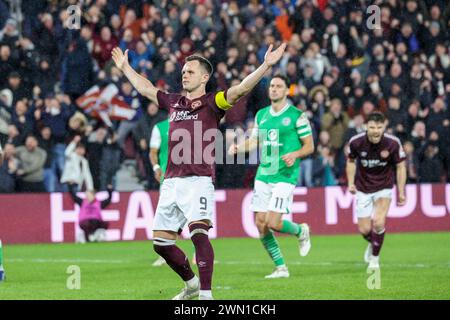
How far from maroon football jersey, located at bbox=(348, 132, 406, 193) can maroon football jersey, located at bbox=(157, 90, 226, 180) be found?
4.72 m

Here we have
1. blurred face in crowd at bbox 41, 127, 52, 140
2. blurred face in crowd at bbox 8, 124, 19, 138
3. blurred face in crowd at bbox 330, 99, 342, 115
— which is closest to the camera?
blurred face in crowd at bbox 8, 124, 19, 138

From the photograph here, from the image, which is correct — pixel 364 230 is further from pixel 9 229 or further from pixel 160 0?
pixel 160 0

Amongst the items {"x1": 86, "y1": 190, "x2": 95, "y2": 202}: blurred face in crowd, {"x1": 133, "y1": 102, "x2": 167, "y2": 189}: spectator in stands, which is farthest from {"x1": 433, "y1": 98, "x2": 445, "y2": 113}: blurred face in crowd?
{"x1": 86, "y1": 190, "x2": 95, "y2": 202}: blurred face in crowd

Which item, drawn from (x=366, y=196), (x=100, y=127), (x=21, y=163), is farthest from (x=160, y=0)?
(x=366, y=196)

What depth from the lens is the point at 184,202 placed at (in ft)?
33.7

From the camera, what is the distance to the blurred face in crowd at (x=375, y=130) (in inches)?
568

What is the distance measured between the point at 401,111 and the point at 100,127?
651 centimetres

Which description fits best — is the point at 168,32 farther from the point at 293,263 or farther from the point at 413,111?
the point at 293,263

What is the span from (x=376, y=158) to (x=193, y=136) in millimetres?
5107

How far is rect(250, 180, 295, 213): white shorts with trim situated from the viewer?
1370 cm

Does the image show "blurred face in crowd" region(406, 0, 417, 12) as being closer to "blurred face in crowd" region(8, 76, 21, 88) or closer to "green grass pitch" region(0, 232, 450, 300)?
"green grass pitch" region(0, 232, 450, 300)

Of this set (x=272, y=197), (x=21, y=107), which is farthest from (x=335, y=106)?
(x=272, y=197)

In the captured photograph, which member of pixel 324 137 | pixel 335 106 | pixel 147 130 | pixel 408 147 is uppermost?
pixel 335 106

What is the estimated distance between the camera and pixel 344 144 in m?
22.1
